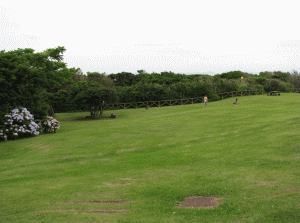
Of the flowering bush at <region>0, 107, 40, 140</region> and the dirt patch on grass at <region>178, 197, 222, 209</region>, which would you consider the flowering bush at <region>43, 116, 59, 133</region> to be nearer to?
the flowering bush at <region>0, 107, 40, 140</region>

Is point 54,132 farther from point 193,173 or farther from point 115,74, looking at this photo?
point 115,74

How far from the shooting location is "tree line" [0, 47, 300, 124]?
21.9 metres

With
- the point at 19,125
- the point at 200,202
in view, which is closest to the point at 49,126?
the point at 19,125

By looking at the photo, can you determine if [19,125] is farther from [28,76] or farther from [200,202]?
[200,202]

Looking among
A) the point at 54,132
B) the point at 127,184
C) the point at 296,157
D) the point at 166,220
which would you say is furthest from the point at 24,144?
the point at 296,157

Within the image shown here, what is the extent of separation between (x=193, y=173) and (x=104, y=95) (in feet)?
86.3

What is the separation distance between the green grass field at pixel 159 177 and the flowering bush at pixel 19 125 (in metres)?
3.33

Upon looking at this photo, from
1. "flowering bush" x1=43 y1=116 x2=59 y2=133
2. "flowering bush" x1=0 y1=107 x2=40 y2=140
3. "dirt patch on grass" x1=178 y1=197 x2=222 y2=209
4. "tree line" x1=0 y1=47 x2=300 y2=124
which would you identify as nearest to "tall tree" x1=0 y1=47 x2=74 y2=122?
"tree line" x1=0 y1=47 x2=300 y2=124

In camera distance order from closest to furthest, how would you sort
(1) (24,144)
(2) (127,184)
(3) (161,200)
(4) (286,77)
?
1. (3) (161,200)
2. (2) (127,184)
3. (1) (24,144)
4. (4) (286,77)

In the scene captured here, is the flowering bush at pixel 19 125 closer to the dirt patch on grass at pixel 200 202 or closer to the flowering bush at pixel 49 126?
the flowering bush at pixel 49 126

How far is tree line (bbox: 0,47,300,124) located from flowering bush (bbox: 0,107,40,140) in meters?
0.66

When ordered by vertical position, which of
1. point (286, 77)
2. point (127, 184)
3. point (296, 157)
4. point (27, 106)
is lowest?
point (127, 184)

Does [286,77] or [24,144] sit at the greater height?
[286,77]

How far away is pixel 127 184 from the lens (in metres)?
8.46
